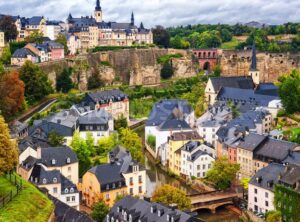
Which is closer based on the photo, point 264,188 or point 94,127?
point 264,188

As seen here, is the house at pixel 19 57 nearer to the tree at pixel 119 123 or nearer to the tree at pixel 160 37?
the tree at pixel 119 123

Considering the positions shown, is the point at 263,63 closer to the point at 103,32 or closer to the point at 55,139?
the point at 103,32

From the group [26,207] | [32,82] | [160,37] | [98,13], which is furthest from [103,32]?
[26,207]

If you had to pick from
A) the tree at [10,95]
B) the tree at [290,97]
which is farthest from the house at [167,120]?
the tree at [10,95]

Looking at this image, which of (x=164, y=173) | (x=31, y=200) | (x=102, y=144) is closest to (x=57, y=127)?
(x=102, y=144)

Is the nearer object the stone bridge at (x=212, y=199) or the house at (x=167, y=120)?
the stone bridge at (x=212, y=199)

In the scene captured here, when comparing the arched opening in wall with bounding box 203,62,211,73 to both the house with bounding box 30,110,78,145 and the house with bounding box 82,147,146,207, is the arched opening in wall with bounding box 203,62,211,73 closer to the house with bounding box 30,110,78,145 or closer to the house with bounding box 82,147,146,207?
the house with bounding box 30,110,78,145

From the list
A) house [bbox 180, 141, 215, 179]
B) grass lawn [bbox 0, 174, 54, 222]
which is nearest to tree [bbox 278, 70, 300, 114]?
house [bbox 180, 141, 215, 179]
